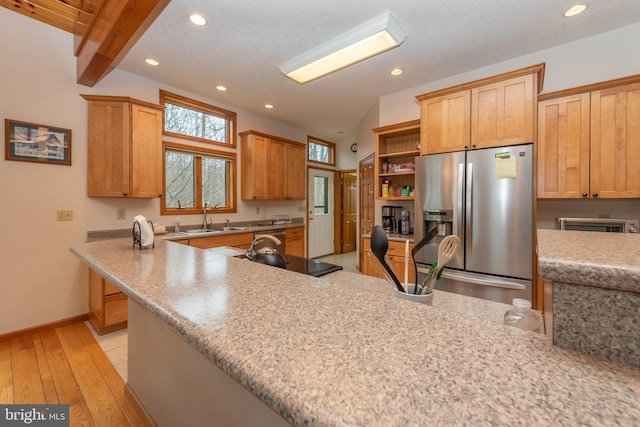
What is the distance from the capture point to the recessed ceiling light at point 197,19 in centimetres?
219

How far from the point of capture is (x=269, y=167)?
4.50m

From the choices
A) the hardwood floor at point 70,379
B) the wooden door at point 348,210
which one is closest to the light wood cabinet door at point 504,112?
the hardwood floor at point 70,379

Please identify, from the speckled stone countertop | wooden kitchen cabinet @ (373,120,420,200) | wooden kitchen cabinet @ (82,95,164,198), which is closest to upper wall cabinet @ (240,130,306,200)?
wooden kitchen cabinet @ (82,95,164,198)

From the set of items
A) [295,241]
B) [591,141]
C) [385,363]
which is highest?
[591,141]

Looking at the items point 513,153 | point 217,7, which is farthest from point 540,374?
point 217,7

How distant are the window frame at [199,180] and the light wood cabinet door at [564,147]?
395cm

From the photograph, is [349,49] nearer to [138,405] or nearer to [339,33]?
[339,33]

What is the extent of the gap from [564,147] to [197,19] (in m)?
3.42

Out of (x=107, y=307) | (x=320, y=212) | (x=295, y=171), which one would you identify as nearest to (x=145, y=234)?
(x=107, y=307)

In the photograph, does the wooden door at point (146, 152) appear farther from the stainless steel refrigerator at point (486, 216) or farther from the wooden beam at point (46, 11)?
the stainless steel refrigerator at point (486, 216)

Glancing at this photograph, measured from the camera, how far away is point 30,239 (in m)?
2.61

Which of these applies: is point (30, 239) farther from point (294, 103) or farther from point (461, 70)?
point (461, 70)

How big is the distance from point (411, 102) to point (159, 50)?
3015mm

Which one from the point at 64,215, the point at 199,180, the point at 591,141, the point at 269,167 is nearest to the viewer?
the point at 591,141
